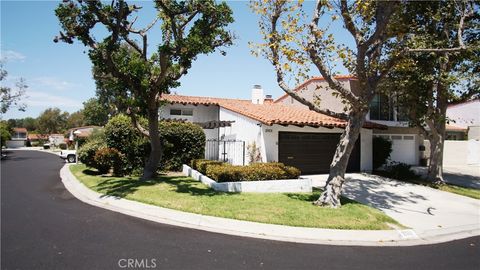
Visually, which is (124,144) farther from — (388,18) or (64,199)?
(388,18)

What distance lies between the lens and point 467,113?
33.0m

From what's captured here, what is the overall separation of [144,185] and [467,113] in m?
33.7

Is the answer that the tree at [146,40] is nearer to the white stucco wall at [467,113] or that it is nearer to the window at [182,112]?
the window at [182,112]

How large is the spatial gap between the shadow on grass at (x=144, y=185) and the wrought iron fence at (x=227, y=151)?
3.85 metres

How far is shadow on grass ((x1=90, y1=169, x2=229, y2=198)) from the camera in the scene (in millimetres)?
11508

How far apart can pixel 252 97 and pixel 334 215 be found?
52.5 ft

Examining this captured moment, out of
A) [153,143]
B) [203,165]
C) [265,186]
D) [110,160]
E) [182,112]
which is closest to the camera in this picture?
[265,186]

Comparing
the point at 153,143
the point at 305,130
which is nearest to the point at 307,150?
the point at 305,130

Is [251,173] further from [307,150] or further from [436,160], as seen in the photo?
[436,160]

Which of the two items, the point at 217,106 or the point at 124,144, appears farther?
the point at 217,106

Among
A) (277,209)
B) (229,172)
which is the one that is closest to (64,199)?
(229,172)

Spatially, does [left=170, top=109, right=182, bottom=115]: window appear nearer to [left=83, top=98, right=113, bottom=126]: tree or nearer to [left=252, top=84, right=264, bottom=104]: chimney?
[left=252, top=84, right=264, bottom=104]: chimney

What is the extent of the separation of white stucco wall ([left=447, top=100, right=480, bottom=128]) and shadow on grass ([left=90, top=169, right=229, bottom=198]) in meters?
28.3

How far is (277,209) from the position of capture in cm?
973
